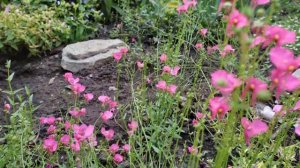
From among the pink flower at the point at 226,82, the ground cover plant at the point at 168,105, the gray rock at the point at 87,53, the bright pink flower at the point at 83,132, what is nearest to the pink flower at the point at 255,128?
the ground cover plant at the point at 168,105

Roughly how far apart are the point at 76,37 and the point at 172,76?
1.20 meters

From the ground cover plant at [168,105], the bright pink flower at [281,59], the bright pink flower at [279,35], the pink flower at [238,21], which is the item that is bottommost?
the ground cover plant at [168,105]

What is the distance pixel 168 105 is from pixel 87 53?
0.98m

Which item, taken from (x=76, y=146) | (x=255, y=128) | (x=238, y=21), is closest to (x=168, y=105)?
(x=76, y=146)

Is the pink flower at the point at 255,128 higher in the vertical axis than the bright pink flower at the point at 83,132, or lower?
higher

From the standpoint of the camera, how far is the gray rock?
2697 millimetres

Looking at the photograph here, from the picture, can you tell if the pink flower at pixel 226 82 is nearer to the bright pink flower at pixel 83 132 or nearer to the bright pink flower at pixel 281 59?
the bright pink flower at pixel 281 59

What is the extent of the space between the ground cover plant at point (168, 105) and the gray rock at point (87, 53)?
0.19 feet

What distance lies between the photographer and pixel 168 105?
195 centimetres

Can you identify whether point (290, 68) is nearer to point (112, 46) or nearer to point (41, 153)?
point (41, 153)

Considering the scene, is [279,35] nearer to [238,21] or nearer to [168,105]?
[238,21]

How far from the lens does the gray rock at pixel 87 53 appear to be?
270cm

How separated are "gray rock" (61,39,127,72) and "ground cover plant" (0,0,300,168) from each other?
6 cm

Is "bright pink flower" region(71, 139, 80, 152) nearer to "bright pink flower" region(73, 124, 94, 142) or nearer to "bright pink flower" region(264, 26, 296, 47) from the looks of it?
"bright pink flower" region(73, 124, 94, 142)
